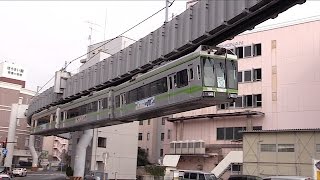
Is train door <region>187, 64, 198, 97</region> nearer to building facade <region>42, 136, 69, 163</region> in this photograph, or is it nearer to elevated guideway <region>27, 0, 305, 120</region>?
elevated guideway <region>27, 0, 305, 120</region>

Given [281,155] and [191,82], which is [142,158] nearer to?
[281,155]

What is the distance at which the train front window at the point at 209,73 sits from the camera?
1673cm

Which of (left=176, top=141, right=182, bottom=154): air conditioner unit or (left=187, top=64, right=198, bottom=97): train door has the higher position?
(left=187, top=64, right=198, bottom=97): train door

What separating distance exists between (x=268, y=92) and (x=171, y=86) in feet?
96.5

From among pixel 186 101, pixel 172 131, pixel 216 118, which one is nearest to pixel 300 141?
pixel 216 118

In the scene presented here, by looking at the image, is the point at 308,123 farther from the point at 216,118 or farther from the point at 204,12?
the point at 204,12

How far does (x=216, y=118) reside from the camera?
163 ft

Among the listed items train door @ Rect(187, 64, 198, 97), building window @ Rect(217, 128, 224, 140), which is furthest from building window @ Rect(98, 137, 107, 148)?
train door @ Rect(187, 64, 198, 97)

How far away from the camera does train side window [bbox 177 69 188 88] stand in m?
17.6

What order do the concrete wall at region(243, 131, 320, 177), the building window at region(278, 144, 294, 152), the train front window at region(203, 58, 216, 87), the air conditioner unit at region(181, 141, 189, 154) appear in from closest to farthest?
the train front window at region(203, 58, 216, 87)
the concrete wall at region(243, 131, 320, 177)
the building window at region(278, 144, 294, 152)
the air conditioner unit at region(181, 141, 189, 154)

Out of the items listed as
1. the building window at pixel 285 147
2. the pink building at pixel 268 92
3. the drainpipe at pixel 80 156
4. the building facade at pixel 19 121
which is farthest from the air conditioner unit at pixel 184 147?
the building facade at pixel 19 121

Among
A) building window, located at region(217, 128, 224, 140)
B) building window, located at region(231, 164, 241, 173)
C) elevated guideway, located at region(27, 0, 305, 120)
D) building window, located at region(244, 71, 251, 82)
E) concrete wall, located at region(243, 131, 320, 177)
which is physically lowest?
building window, located at region(231, 164, 241, 173)

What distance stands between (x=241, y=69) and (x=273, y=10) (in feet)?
112

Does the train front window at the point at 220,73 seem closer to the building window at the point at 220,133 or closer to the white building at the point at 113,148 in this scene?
the building window at the point at 220,133
